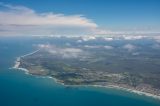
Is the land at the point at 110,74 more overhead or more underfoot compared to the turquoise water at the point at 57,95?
more overhead

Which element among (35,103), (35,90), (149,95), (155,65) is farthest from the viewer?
(155,65)

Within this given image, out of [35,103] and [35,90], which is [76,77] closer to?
[35,90]

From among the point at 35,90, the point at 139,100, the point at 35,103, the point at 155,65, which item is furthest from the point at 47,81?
the point at 155,65

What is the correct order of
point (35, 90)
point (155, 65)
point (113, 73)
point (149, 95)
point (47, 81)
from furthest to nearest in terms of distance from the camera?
1. point (155, 65)
2. point (113, 73)
3. point (47, 81)
4. point (35, 90)
5. point (149, 95)

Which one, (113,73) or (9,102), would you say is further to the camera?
(113,73)

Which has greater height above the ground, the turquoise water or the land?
the land

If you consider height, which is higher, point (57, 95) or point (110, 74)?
point (110, 74)

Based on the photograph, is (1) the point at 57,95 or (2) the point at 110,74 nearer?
(1) the point at 57,95

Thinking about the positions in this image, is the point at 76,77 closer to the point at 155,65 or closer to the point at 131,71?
the point at 131,71

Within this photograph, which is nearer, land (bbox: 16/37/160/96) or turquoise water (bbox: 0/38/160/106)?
turquoise water (bbox: 0/38/160/106)

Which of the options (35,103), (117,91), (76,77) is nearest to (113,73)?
(76,77)

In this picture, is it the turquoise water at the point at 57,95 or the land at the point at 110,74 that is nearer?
the turquoise water at the point at 57,95
